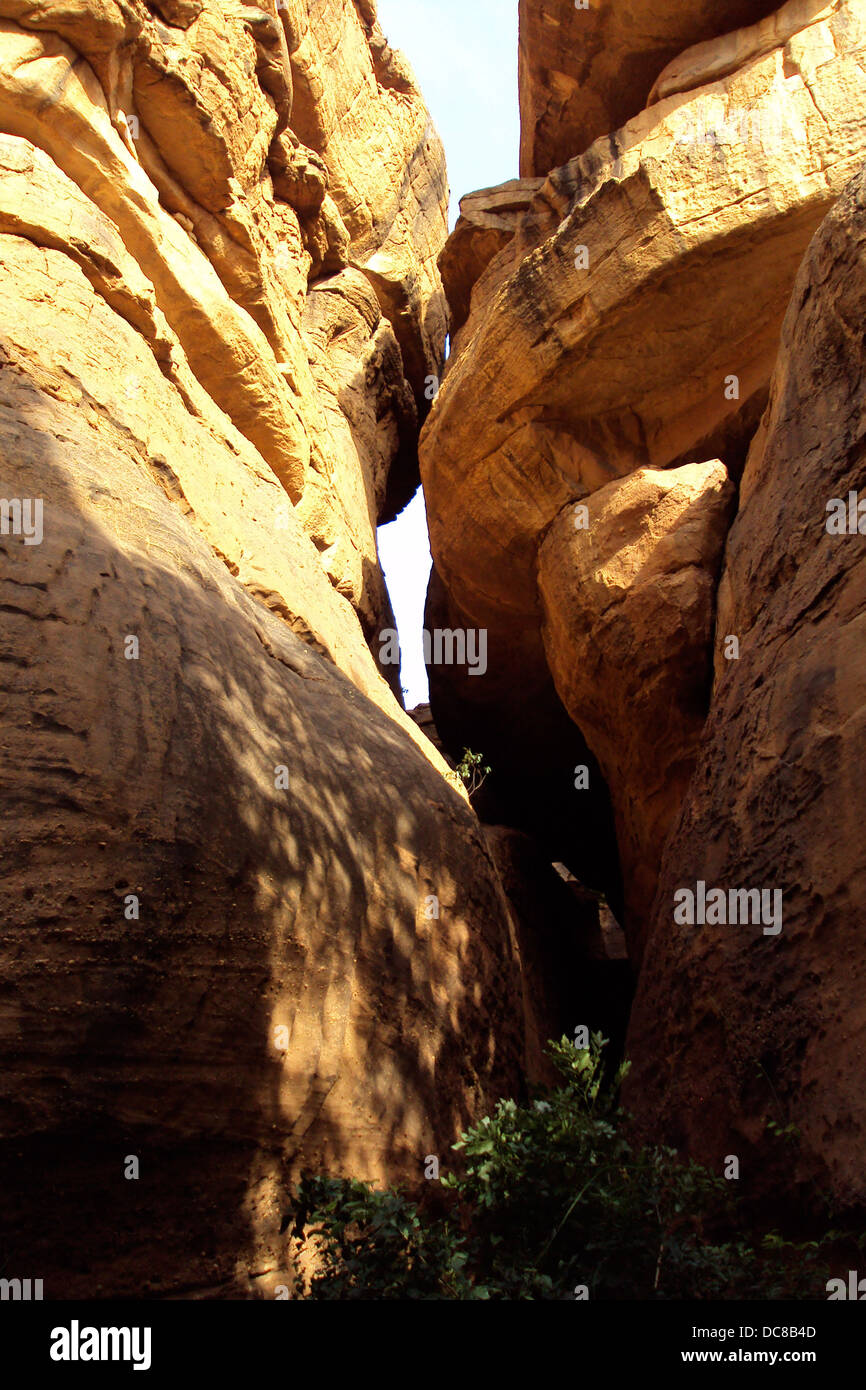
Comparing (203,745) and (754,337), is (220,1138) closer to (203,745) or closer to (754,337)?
(203,745)

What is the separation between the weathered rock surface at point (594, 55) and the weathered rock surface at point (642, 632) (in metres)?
5.24

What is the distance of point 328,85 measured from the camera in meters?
15.2

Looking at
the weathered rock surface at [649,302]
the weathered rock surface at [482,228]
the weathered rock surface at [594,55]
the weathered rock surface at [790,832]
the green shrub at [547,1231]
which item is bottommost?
the green shrub at [547,1231]

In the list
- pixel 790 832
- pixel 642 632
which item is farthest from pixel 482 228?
pixel 790 832

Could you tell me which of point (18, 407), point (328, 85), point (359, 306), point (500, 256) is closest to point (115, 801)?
point (18, 407)

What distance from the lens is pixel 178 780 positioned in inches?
186

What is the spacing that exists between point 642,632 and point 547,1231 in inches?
245

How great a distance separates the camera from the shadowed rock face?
410cm

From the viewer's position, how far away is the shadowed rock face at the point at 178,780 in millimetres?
4102

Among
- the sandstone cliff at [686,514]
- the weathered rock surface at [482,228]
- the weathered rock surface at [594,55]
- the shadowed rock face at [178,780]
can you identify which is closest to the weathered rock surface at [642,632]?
the sandstone cliff at [686,514]

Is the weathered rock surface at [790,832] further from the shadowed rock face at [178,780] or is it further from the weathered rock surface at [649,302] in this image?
the weathered rock surface at [649,302]

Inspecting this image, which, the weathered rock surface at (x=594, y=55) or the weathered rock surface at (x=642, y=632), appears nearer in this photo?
the weathered rock surface at (x=642, y=632)

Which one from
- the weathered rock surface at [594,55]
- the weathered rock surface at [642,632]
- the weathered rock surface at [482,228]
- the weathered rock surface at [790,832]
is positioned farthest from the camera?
the weathered rock surface at [482,228]

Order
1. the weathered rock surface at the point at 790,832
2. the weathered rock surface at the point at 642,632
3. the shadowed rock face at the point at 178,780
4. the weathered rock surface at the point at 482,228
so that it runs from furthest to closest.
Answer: the weathered rock surface at the point at 482,228 < the weathered rock surface at the point at 642,632 < the weathered rock surface at the point at 790,832 < the shadowed rock face at the point at 178,780
